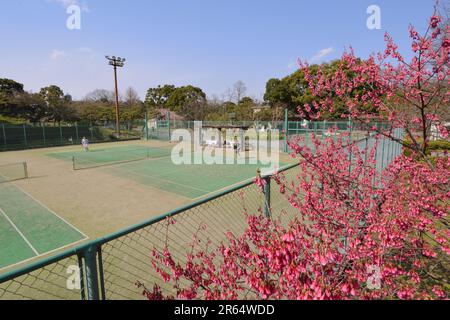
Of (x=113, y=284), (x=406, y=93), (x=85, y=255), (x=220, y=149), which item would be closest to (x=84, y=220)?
(x=113, y=284)

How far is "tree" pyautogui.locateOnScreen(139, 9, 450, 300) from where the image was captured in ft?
7.16

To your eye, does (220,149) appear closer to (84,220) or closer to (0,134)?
(84,220)

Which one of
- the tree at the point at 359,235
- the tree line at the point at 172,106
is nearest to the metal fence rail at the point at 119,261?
the tree at the point at 359,235

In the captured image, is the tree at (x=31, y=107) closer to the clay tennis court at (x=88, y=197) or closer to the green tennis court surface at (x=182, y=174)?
the clay tennis court at (x=88, y=197)

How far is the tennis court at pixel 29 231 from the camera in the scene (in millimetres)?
6297

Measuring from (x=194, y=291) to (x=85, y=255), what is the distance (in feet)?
3.54

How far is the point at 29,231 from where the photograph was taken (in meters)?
7.45

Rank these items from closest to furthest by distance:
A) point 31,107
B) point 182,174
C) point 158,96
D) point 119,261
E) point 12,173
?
point 119,261 < point 182,174 < point 12,173 < point 31,107 < point 158,96

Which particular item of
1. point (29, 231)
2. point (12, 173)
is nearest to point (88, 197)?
point (29, 231)

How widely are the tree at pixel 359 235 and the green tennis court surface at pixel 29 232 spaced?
4363 mm

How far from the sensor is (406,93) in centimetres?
390

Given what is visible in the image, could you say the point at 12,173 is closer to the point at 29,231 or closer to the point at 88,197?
the point at 88,197

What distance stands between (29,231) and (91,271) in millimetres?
7364

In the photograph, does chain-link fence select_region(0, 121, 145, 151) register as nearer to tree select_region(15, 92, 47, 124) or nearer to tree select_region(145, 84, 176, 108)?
tree select_region(15, 92, 47, 124)
